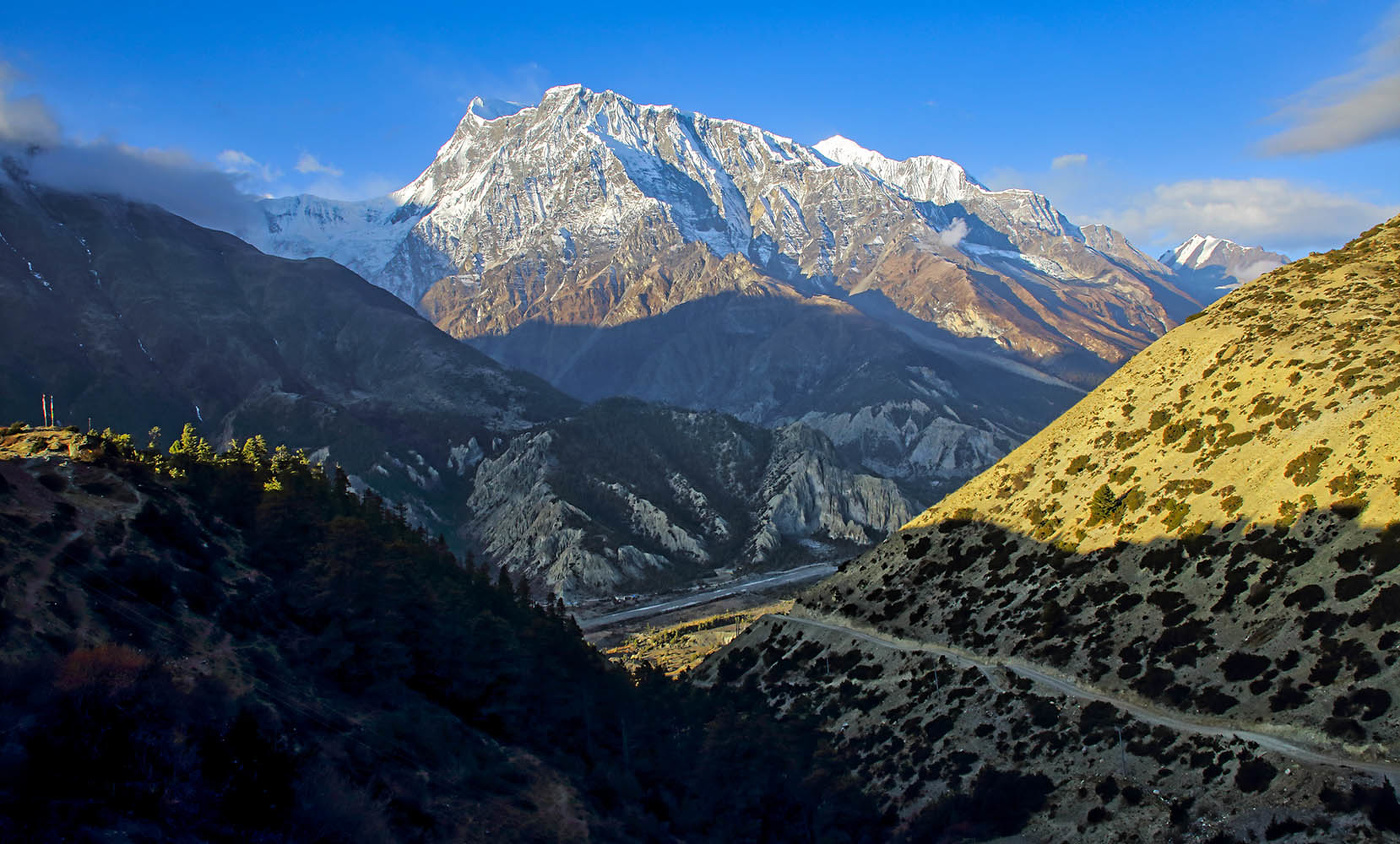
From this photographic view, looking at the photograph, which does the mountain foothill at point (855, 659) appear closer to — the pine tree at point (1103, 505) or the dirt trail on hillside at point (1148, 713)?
the dirt trail on hillside at point (1148, 713)

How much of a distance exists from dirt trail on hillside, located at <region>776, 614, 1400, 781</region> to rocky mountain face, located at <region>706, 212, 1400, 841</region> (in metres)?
0.18

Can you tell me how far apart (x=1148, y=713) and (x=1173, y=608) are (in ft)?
31.7

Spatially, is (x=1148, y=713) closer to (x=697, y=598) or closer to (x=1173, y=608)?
(x=1173, y=608)

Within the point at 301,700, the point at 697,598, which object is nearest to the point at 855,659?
the point at 301,700

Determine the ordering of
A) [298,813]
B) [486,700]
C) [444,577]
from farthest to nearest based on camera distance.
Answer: [444,577], [486,700], [298,813]

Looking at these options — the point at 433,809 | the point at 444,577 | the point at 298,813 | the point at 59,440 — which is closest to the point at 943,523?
the point at 444,577

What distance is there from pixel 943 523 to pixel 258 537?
6286cm

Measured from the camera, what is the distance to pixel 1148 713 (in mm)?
51312

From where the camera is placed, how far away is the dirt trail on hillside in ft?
128

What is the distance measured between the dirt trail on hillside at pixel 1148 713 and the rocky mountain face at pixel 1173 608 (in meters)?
0.18

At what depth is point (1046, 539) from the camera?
7631cm

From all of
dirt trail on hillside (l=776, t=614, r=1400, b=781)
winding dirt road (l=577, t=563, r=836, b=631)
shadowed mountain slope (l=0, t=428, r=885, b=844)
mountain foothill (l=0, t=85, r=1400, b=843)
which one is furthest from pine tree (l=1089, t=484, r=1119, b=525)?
winding dirt road (l=577, t=563, r=836, b=631)

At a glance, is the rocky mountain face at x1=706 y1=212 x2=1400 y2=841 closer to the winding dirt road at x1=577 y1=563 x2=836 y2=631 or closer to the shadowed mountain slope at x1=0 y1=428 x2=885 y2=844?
the shadowed mountain slope at x1=0 y1=428 x2=885 y2=844

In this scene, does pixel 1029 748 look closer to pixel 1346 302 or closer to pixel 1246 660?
pixel 1246 660
